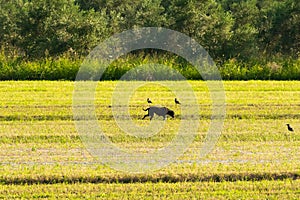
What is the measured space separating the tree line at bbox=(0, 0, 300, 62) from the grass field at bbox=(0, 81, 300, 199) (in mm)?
12442

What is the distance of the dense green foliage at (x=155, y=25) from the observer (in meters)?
29.5

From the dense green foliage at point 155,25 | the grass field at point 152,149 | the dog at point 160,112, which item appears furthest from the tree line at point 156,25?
the dog at point 160,112

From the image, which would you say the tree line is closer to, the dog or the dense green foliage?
the dense green foliage

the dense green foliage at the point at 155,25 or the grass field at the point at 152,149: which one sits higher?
the dense green foliage at the point at 155,25

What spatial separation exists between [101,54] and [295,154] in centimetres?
1931

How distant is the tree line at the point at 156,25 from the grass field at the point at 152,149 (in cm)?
1244

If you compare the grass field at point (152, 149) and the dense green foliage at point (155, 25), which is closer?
the grass field at point (152, 149)

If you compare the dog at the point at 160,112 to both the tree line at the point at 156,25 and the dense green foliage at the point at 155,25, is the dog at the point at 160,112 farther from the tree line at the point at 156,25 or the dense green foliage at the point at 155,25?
the tree line at the point at 156,25

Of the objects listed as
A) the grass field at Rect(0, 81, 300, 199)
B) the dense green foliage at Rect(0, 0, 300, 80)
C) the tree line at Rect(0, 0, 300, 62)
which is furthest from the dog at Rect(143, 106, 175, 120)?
the tree line at Rect(0, 0, 300, 62)

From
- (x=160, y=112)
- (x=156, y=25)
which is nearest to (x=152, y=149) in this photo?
(x=160, y=112)

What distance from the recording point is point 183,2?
34.0m

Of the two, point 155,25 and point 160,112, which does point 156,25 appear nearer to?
point 155,25

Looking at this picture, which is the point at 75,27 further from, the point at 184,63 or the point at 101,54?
the point at 184,63

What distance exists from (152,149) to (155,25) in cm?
2341
